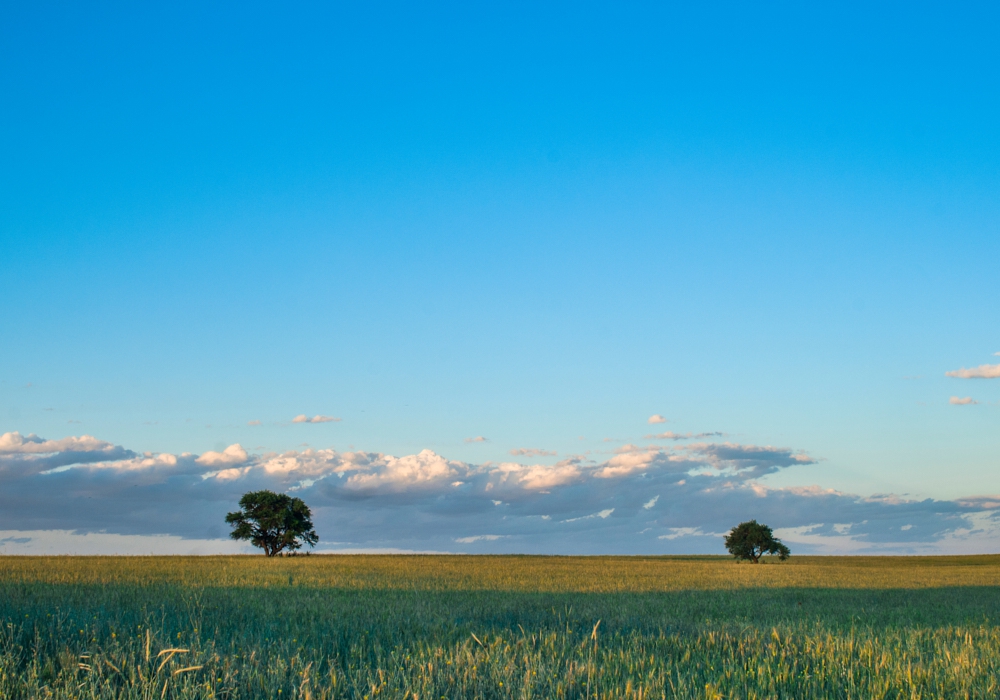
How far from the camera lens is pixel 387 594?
21.1 m

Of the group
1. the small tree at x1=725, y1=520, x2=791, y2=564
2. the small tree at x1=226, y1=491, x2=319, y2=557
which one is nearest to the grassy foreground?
the small tree at x1=226, y1=491, x2=319, y2=557

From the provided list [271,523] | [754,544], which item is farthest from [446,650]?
[754,544]

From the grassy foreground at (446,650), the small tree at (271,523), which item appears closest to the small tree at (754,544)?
the small tree at (271,523)

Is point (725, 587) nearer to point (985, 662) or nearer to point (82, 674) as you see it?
point (985, 662)

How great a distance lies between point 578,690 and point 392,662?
266 cm

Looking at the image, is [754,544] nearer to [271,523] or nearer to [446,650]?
[271,523]

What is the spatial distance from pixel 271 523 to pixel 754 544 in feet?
203

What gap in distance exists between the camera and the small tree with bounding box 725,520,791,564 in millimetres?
92750

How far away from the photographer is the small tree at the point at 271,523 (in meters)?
75.1

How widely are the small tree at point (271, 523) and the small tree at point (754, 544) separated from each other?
181 feet

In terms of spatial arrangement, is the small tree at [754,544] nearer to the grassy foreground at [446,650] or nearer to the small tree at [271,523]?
the small tree at [271,523]

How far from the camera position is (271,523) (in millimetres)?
74750

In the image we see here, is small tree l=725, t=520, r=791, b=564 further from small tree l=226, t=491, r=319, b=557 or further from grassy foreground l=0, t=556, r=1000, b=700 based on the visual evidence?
grassy foreground l=0, t=556, r=1000, b=700

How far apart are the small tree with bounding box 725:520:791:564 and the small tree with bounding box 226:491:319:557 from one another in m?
55.1
